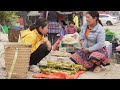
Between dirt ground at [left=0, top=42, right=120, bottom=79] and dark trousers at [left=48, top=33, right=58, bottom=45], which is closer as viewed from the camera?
dirt ground at [left=0, top=42, right=120, bottom=79]

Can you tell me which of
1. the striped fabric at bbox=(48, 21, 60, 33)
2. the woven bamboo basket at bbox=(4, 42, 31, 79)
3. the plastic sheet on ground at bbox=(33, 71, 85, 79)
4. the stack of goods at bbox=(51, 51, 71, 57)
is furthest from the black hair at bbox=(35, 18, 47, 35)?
the striped fabric at bbox=(48, 21, 60, 33)

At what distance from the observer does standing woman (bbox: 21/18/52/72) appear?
4.23 m

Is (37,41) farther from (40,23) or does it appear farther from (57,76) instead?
(57,76)

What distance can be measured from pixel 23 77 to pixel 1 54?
2.47ft

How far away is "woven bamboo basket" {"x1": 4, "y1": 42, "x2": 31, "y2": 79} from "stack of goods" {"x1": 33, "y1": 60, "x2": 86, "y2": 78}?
33 cm

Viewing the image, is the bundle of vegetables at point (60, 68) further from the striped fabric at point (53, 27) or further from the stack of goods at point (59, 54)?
the striped fabric at point (53, 27)

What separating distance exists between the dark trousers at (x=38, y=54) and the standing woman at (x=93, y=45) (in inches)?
19.0

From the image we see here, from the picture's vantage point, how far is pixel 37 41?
4.36m

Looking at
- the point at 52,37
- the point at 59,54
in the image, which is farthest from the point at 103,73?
the point at 52,37

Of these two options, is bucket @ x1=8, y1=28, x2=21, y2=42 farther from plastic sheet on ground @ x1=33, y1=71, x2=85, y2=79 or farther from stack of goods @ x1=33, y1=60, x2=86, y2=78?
plastic sheet on ground @ x1=33, y1=71, x2=85, y2=79

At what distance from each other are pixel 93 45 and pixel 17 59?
99 centimetres

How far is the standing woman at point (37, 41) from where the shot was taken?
4227 millimetres
